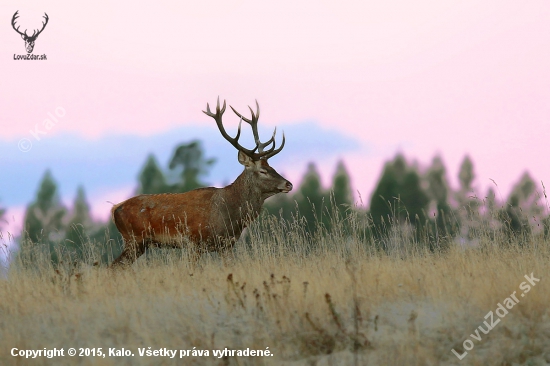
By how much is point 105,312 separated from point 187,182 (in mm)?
20952

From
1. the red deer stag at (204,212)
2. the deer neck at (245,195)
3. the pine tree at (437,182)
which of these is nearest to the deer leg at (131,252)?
the red deer stag at (204,212)

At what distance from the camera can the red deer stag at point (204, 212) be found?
1162 centimetres

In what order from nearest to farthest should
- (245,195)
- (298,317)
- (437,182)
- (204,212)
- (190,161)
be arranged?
1. (298,317)
2. (204,212)
3. (245,195)
4. (190,161)
5. (437,182)

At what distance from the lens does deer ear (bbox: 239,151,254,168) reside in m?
12.1

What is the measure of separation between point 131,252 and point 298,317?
589 centimetres

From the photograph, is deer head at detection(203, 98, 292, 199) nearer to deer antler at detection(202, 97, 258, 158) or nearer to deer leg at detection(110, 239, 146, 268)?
deer antler at detection(202, 97, 258, 158)

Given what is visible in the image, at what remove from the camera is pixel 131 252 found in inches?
473

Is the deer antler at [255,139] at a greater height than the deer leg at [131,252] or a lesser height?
greater

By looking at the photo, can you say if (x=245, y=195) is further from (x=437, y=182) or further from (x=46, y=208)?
(x=437, y=182)

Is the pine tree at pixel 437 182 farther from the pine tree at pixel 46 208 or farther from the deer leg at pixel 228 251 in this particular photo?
the deer leg at pixel 228 251

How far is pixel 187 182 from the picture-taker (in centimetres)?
2806

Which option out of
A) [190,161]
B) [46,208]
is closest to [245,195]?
[190,161]

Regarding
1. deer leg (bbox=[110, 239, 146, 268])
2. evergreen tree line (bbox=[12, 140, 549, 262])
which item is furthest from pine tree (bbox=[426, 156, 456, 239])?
deer leg (bbox=[110, 239, 146, 268])

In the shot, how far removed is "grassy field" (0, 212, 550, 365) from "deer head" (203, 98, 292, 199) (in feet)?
10.5
